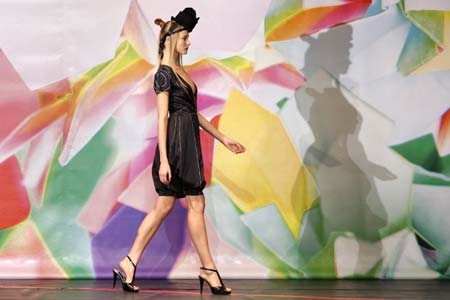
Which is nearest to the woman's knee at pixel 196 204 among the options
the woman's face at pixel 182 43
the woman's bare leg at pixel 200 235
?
the woman's bare leg at pixel 200 235

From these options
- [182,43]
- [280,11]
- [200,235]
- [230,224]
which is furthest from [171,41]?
[230,224]

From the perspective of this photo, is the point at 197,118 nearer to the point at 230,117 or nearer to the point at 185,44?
the point at 185,44

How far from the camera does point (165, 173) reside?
158 inches

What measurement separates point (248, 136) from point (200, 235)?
1094mm

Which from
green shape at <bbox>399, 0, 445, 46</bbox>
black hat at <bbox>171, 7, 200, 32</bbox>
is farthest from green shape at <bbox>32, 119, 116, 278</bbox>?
green shape at <bbox>399, 0, 445, 46</bbox>

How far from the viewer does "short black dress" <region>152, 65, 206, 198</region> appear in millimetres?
4137

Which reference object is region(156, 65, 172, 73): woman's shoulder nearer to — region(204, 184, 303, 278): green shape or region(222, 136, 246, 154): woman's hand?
region(222, 136, 246, 154): woman's hand

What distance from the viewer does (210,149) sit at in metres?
5.06

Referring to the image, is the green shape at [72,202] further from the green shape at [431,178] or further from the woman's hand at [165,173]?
the green shape at [431,178]

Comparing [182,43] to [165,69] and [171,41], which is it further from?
[165,69]

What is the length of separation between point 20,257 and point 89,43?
1.38m

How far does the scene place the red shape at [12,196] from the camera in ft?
16.5

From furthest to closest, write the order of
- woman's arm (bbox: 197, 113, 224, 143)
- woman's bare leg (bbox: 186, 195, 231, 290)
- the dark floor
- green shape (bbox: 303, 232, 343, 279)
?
green shape (bbox: 303, 232, 343, 279) → woman's arm (bbox: 197, 113, 224, 143) → woman's bare leg (bbox: 186, 195, 231, 290) → the dark floor

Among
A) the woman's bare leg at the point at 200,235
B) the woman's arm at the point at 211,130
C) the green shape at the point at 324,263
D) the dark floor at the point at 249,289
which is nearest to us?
the dark floor at the point at 249,289
